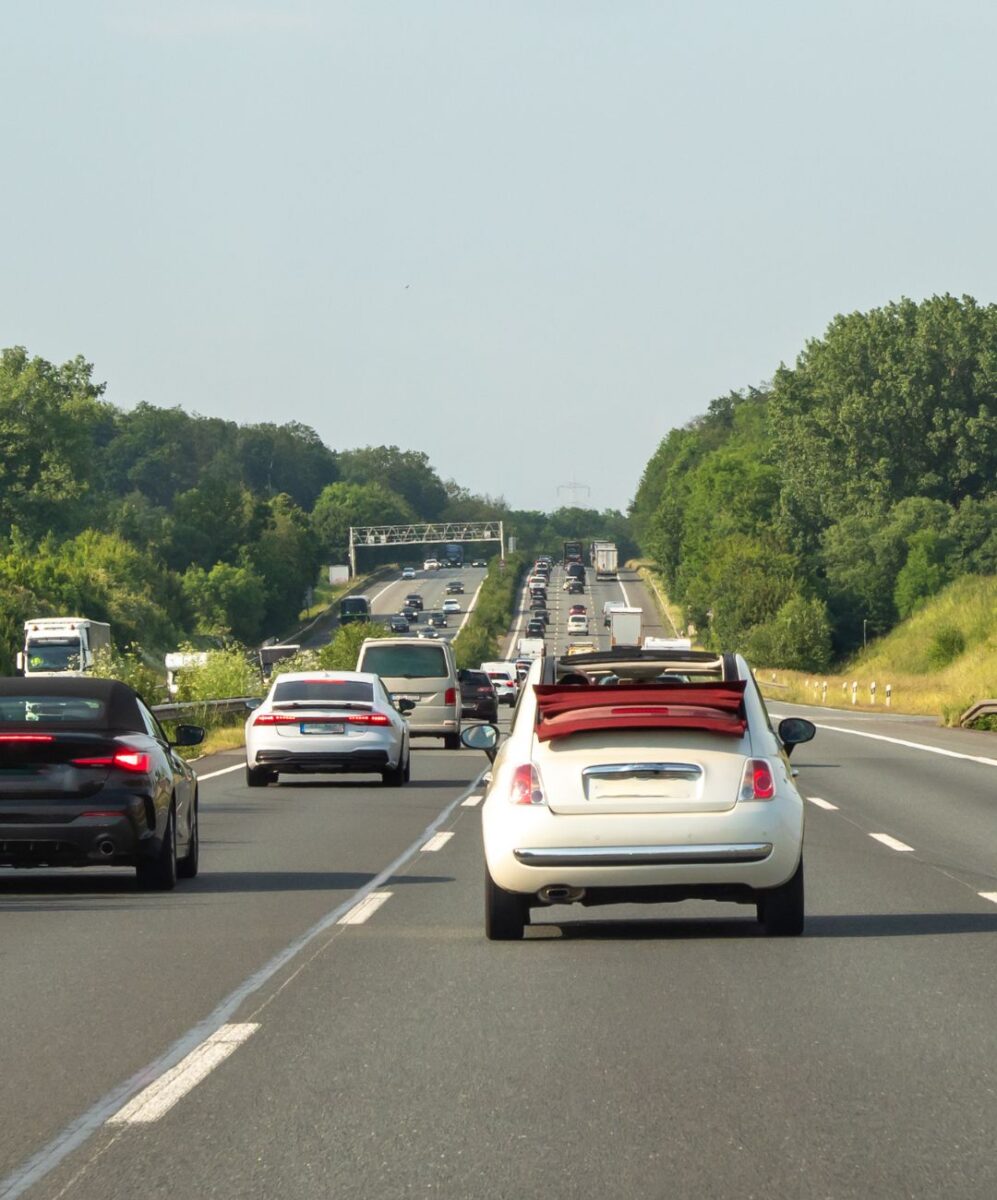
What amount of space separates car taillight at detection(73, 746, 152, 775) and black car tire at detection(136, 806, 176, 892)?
481 mm

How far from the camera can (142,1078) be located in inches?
301

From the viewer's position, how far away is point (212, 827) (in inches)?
799

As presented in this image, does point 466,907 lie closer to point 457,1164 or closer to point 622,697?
point 622,697

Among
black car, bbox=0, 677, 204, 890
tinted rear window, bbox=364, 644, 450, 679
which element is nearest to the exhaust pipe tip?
black car, bbox=0, 677, 204, 890

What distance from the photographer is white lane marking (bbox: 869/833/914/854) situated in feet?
56.0

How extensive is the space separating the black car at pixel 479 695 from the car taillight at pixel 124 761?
35.3 metres

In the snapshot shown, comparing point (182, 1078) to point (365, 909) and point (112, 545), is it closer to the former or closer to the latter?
point (365, 909)

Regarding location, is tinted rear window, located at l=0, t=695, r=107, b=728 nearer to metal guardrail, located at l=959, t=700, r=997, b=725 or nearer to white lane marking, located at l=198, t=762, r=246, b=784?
white lane marking, located at l=198, t=762, r=246, b=784

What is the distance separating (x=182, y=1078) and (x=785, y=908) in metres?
4.58

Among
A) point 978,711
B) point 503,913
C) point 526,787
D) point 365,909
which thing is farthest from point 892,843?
point 978,711

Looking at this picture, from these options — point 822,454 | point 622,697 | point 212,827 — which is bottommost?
point 212,827

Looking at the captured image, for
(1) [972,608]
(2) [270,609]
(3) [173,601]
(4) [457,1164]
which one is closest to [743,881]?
(4) [457,1164]

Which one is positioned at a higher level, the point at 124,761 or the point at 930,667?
the point at 124,761

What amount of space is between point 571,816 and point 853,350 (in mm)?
117662
